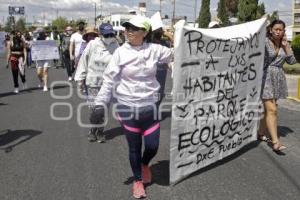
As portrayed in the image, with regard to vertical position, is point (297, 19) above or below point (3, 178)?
above

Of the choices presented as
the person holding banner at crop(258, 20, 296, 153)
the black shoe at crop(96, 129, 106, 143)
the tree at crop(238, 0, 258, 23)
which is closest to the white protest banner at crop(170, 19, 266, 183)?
the person holding banner at crop(258, 20, 296, 153)

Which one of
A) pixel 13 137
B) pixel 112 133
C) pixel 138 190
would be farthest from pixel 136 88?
pixel 13 137

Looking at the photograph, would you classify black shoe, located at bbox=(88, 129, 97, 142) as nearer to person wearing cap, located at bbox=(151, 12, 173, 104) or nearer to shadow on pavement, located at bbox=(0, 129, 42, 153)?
shadow on pavement, located at bbox=(0, 129, 42, 153)

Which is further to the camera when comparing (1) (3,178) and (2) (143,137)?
(1) (3,178)

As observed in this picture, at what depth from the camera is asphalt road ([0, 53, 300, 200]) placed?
202 inches

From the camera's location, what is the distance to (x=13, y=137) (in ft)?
25.6

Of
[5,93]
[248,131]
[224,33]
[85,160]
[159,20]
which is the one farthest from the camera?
[5,93]

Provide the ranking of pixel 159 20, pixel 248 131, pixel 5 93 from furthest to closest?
pixel 5 93 → pixel 159 20 → pixel 248 131

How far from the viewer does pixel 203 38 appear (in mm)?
5395

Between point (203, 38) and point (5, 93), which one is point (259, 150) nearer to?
point (203, 38)

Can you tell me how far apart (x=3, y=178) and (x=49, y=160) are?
83cm

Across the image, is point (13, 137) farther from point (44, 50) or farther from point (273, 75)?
point (44, 50)

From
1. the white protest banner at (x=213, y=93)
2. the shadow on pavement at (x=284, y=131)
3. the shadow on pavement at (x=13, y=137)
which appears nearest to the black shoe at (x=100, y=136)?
the shadow on pavement at (x=13, y=137)

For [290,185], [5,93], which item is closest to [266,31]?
[290,185]
